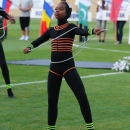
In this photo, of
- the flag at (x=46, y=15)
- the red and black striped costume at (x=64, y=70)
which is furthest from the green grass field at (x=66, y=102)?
the flag at (x=46, y=15)

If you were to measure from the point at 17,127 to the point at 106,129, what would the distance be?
4.27 feet

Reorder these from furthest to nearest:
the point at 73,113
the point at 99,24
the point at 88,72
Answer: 1. the point at 99,24
2. the point at 88,72
3. the point at 73,113

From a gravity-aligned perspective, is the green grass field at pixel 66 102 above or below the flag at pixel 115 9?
below

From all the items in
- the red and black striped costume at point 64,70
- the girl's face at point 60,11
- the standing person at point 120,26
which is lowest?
the standing person at point 120,26

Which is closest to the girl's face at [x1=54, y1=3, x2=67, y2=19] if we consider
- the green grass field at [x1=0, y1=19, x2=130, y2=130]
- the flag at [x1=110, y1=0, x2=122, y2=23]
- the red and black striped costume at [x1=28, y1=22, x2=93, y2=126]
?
the red and black striped costume at [x1=28, y1=22, x2=93, y2=126]

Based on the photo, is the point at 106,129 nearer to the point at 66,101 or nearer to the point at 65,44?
the point at 65,44

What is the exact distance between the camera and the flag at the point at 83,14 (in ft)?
86.2

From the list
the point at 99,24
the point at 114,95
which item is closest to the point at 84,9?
the point at 99,24

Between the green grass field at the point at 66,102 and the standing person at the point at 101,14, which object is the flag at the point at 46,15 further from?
the green grass field at the point at 66,102

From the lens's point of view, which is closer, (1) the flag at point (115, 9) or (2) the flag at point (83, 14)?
(1) the flag at point (115, 9)

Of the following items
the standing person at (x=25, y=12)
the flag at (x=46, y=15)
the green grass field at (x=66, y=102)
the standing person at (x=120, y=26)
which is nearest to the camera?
the green grass field at (x=66, y=102)

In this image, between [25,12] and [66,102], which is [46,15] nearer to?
[25,12]

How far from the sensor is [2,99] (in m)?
11.4

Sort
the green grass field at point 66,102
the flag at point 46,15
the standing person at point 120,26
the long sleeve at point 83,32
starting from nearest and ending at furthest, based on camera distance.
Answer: the long sleeve at point 83,32, the green grass field at point 66,102, the flag at point 46,15, the standing person at point 120,26
